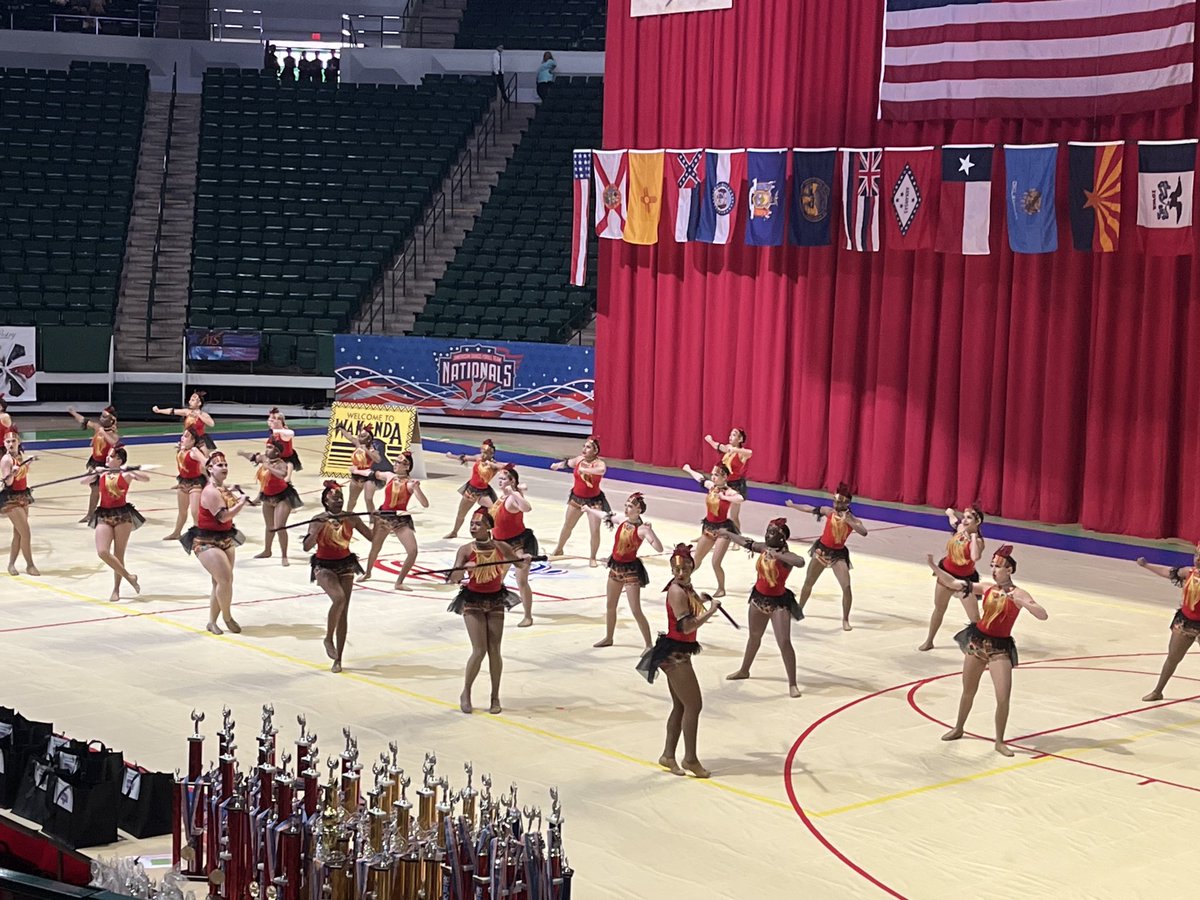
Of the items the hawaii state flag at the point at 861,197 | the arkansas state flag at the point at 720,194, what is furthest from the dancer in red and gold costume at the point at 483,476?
the arkansas state flag at the point at 720,194

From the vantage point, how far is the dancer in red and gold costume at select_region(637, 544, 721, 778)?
10625 millimetres

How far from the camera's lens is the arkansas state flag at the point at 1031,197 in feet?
66.9

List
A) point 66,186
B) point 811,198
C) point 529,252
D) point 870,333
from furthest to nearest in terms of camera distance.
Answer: point 66,186
point 529,252
point 811,198
point 870,333

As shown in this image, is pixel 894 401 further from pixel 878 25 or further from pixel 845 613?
pixel 845 613

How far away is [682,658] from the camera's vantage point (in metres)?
10.6

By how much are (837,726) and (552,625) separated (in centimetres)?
406

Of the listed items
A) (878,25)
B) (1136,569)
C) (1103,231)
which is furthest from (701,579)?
(878,25)

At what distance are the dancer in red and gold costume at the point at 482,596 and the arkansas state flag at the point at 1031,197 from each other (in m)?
11.1

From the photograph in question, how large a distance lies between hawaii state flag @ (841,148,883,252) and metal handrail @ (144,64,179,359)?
49.0ft

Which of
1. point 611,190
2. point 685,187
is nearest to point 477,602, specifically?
point 685,187

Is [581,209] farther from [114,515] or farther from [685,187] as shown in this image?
[114,515]

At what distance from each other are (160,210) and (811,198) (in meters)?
17.0

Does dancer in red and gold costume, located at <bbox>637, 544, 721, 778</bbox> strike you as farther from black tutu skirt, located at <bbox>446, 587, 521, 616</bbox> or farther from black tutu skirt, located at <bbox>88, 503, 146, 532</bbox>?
black tutu skirt, located at <bbox>88, 503, 146, 532</bbox>

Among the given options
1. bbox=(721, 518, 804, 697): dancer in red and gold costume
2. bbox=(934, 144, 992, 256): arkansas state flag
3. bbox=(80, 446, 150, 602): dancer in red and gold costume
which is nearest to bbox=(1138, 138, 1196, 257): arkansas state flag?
bbox=(934, 144, 992, 256): arkansas state flag
